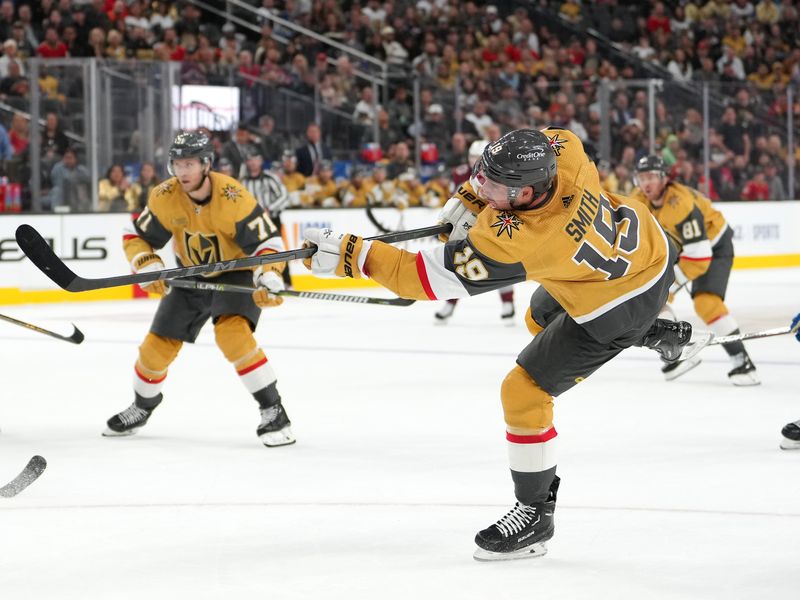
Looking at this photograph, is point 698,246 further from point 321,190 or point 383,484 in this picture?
point 321,190

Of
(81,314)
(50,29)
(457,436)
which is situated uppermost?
(50,29)

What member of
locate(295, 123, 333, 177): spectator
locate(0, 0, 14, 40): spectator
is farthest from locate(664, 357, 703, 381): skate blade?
locate(0, 0, 14, 40): spectator

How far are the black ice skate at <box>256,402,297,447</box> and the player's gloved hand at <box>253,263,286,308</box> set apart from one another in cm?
40

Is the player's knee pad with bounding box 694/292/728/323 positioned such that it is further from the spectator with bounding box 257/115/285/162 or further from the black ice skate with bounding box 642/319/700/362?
the spectator with bounding box 257/115/285/162

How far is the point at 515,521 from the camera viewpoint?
3211 millimetres

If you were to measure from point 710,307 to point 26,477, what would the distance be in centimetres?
345

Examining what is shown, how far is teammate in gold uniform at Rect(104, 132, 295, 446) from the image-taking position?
462cm

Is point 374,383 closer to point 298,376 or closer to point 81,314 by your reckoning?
point 298,376

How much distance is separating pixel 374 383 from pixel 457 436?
144 centimetres

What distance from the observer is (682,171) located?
13.3 meters

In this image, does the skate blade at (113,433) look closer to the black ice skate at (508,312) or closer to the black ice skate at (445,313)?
the black ice skate at (445,313)

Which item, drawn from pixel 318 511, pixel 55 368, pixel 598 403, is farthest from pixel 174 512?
pixel 55 368

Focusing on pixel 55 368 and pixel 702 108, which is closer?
pixel 55 368

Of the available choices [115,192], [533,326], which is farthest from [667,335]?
[115,192]
